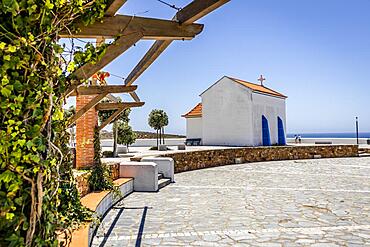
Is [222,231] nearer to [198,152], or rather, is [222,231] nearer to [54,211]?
[54,211]

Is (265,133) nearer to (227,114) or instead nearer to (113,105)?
(227,114)

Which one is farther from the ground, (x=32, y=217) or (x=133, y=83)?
(x=133, y=83)

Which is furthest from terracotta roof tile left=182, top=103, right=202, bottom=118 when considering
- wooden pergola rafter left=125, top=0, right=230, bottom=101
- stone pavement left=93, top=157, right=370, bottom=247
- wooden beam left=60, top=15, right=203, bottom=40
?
wooden beam left=60, top=15, right=203, bottom=40

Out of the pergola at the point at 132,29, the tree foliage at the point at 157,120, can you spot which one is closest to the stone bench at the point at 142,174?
the pergola at the point at 132,29

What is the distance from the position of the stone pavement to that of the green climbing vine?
3.14m

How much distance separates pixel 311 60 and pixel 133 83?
43.3ft

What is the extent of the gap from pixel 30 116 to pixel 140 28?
1886mm

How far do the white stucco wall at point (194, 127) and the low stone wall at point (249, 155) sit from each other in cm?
1185

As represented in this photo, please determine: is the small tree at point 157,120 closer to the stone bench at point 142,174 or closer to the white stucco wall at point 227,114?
the white stucco wall at point 227,114

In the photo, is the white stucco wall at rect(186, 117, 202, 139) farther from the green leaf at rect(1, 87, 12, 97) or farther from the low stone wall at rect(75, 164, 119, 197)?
the green leaf at rect(1, 87, 12, 97)

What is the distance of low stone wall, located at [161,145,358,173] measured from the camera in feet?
47.7

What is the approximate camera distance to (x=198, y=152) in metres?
15.3

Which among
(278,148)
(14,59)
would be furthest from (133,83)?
(278,148)

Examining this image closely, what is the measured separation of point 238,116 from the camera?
86.3ft
